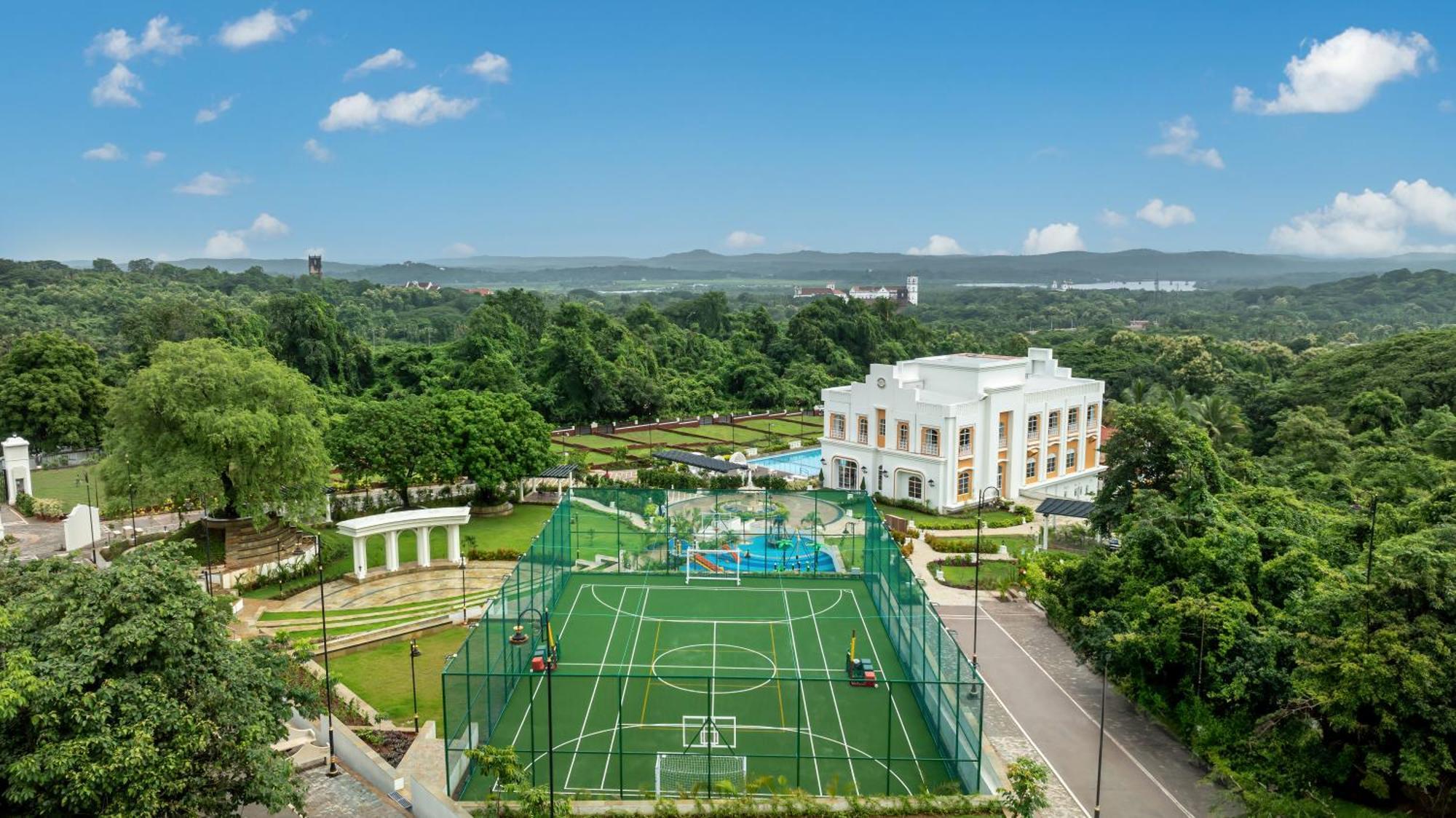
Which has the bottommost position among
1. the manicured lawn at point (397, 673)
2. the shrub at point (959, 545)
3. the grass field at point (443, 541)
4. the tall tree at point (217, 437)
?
the shrub at point (959, 545)

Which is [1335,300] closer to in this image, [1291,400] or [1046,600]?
[1291,400]

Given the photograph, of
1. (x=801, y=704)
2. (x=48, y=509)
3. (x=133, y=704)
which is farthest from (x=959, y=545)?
(x=48, y=509)

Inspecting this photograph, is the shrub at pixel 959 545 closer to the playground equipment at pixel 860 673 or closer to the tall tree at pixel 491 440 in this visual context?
the playground equipment at pixel 860 673

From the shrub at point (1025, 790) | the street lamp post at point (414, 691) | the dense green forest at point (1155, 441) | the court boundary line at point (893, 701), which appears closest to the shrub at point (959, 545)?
the dense green forest at point (1155, 441)

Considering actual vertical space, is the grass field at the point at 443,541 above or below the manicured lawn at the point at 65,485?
below

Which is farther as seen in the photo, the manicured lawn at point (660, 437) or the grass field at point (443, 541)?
the manicured lawn at point (660, 437)

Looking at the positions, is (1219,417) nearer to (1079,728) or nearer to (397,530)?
(1079,728)

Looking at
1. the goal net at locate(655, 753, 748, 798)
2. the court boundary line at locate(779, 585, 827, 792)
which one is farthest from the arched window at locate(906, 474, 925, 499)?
the goal net at locate(655, 753, 748, 798)
